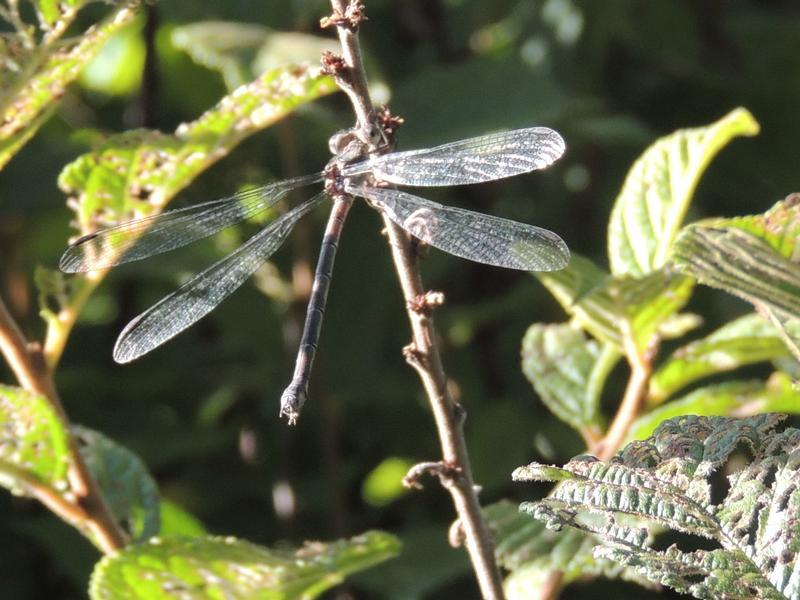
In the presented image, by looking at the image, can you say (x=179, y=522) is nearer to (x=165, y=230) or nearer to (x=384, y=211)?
(x=165, y=230)

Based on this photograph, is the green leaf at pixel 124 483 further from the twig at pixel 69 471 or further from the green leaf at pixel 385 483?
the green leaf at pixel 385 483

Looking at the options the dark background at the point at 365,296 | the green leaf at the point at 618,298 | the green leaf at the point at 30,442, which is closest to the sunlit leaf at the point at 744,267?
the green leaf at the point at 618,298

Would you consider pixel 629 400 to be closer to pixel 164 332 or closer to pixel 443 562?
pixel 443 562

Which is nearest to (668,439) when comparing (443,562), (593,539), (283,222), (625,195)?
(593,539)

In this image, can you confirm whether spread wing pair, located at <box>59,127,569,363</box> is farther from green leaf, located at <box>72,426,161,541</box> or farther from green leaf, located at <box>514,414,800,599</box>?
green leaf, located at <box>514,414,800,599</box>

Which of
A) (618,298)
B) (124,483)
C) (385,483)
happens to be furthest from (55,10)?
(385,483)

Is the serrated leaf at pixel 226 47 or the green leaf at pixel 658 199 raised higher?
the serrated leaf at pixel 226 47
